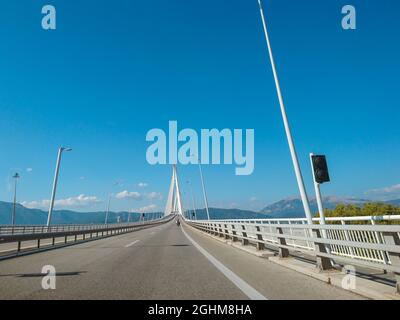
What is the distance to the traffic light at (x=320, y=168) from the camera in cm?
948

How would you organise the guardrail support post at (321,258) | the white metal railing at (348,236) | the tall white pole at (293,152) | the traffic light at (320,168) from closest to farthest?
the white metal railing at (348,236)
the guardrail support post at (321,258)
the traffic light at (320,168)
the tall white pole at (293,152)

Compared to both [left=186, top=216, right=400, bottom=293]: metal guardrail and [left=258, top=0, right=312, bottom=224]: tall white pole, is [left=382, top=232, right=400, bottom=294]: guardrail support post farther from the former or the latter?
[left=258, top=0, right=312, bottom=224]: tall white pole

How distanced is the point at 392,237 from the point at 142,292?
4136 mm

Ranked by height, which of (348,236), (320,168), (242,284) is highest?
(320,168)

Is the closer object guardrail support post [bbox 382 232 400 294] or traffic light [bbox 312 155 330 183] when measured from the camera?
guardrail support post [bbox 382 232 400 294]

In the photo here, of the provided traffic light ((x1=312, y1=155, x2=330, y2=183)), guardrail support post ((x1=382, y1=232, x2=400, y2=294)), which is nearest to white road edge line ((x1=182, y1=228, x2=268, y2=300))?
guardrail support post ((x1=382, y1=232, x2=400, y2=294))

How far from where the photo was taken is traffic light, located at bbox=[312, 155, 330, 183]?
9484 mm

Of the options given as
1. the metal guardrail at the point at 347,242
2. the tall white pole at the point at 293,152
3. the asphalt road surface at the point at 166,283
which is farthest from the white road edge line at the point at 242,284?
the tall white pole at the point at 293,152

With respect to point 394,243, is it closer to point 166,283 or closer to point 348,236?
point 166,283

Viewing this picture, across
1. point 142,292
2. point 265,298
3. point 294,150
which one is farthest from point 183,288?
point 294,150

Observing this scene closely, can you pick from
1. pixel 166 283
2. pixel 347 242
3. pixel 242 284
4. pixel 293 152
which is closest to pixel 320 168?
pixel 293 152

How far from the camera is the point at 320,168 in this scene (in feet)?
31.3

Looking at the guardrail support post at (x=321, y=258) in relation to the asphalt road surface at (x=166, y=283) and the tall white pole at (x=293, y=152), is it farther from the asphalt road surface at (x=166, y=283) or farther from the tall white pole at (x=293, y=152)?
the tall white pole at (x=293, y=152)
